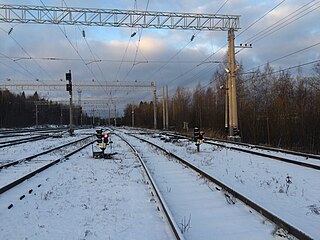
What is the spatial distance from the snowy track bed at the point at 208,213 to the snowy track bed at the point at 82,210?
1.60 ft

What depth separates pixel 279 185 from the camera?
9914mm

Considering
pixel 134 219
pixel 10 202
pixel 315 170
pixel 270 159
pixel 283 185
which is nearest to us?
pixel 134 219

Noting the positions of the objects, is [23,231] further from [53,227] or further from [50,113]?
[50,113]

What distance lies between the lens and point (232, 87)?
30.2m

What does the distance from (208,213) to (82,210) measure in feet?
8.91

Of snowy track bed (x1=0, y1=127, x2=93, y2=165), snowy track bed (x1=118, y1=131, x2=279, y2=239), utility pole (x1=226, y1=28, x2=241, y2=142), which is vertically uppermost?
utility pole (x1=226, y1=28, x2=241, y2=142)

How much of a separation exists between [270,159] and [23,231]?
486 inches

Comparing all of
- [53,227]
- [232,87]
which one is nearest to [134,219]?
[53,227]

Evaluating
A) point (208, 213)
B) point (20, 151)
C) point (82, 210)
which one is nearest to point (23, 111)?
point (20, 151)

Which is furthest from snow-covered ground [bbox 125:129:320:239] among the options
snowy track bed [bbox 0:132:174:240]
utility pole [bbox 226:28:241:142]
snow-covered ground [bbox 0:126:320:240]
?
utility pole [bbox 226:28:241:142]

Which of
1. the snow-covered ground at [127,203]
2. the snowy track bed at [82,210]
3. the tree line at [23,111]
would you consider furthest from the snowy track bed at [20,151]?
the tree line at [23,111]

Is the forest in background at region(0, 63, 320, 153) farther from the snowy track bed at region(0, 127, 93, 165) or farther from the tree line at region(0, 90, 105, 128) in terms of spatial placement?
the tree line at region(0, 90, 105, 128)

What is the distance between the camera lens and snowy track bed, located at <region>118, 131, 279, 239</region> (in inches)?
230

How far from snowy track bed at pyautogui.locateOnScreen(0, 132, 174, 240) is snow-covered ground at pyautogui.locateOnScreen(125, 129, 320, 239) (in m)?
2.46
